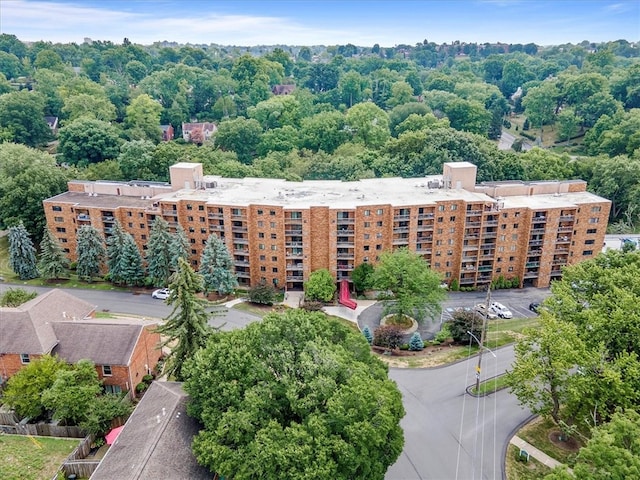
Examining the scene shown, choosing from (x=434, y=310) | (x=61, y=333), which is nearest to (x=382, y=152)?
(x=434, y=310)

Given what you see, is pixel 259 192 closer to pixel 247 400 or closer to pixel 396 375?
pixel 396 375

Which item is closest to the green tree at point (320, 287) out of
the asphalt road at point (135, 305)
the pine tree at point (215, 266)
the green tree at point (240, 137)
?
the asphalt road at point (135, 305)

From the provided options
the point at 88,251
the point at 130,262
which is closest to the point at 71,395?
the point at 130,262

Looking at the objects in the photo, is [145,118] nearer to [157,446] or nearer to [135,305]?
[135,305]

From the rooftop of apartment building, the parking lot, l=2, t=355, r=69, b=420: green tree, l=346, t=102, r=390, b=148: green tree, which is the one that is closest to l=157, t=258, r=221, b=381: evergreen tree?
l=2, t=355, r=69, b=420: green tree

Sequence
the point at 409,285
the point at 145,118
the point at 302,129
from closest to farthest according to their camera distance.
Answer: the point at 409,285 → the point at 302,129 → the point at 145,118

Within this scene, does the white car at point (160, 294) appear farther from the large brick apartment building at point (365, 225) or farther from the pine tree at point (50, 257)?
the pine tree at point (50, 257)
